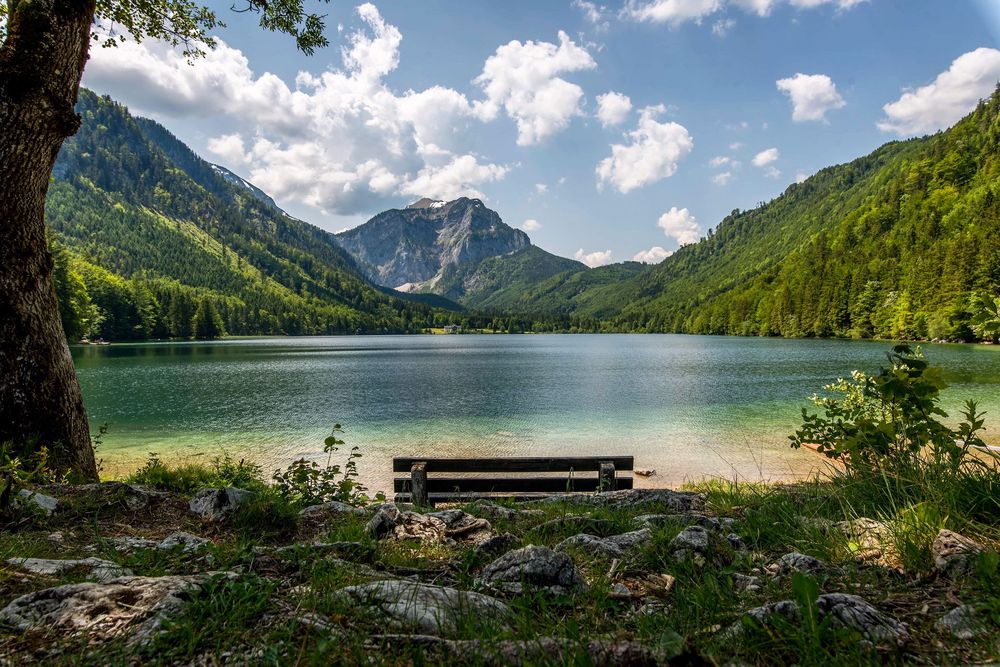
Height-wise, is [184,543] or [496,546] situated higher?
[184,543]

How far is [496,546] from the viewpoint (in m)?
4.48

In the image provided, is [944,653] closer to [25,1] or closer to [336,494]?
[336,494]

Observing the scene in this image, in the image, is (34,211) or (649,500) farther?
(34,211)

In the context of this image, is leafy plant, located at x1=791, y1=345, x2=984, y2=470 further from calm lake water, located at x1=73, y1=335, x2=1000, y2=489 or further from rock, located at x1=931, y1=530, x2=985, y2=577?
rock, located at x1=931, y1=530, x2=985, y2=577

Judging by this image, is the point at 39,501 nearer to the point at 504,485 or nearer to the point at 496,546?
the point at 496,546

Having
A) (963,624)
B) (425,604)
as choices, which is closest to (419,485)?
(425,604)

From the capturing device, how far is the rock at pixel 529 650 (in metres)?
2.17

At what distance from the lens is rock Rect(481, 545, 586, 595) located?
133 inches

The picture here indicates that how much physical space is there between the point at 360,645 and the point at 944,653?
9.05ft

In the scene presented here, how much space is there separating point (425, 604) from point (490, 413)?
29123 millimetres

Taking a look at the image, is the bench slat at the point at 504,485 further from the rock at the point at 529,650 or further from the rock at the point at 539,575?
the rock at the point at 529,650

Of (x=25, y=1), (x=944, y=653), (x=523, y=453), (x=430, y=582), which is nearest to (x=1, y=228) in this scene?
(x=25, y=1)

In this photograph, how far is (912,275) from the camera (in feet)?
334

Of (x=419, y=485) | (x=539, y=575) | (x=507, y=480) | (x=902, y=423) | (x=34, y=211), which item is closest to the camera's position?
(x=539, y=575)
